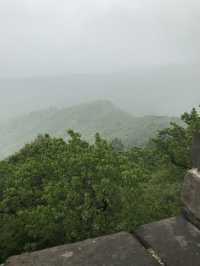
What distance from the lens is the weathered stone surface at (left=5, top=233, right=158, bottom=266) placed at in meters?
2.87

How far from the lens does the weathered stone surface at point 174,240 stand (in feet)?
9.66

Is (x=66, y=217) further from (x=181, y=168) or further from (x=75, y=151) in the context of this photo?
(x=181, y=168)

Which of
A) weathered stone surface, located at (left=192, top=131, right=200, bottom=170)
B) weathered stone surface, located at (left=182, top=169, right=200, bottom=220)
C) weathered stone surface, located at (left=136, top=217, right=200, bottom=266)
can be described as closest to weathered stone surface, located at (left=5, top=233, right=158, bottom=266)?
weathered stone surface, located at (left=136, top=217, right=200, bottom=266)

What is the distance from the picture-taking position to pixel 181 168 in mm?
22172

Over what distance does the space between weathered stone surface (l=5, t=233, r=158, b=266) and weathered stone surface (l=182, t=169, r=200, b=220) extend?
683mm

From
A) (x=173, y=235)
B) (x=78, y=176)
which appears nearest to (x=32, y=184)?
(x=78, y=176)

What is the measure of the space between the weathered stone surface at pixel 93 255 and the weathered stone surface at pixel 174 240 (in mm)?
139

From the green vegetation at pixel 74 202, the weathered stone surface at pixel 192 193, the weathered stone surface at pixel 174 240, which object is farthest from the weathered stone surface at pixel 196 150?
the green vegetation at pixel 74 202

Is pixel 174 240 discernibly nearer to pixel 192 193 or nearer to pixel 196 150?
pixel 192 193

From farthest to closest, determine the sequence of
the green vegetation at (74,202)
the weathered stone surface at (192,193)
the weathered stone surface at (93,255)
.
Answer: the green vegetation at (74,202), the weathered stone surface at (192,193), the weathered stone surface at (93,255)

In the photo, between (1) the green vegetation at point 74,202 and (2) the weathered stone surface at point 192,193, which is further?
(1) the green vegetation at point 74,202

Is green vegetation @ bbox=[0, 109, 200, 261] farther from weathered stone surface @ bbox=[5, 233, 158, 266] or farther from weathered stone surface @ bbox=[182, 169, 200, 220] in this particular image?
weathered stone surface @ bbox=[5, 233, 158, 266]

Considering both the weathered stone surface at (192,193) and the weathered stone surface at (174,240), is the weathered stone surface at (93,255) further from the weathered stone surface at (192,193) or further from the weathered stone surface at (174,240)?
the weathered stone surface at (192,193)

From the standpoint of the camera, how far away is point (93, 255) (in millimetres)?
2980
